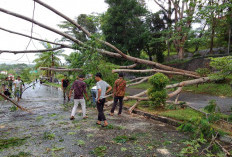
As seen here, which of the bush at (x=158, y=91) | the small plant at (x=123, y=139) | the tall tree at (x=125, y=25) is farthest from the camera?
the tall tree at (x=125, y=25)

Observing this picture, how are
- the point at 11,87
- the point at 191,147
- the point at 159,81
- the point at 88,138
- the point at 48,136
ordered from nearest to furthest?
the point at 191,147
the point at 88,138
the point at 48,136
the point at 159,81
the point at 11,87

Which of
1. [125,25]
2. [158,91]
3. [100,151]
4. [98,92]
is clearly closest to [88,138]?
[100,151]

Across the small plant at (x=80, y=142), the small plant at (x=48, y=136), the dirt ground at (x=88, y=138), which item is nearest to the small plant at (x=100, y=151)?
the dirt ground at (x=88, y=138)

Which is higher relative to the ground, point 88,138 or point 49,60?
point 49,60

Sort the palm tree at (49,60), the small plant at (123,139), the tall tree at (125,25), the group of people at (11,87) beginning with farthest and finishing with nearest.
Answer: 1. the tall tree at (125,25)
2. the palm tree at (49,60)
3. the group of people at (11,87)
4. the small plant at (123,139)

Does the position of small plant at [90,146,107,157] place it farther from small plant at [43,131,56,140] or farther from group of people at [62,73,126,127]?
group of people at [62,73,126,127]

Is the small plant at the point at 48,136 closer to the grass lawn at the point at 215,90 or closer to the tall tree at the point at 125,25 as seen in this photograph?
the grass lawn at the point at 215,90

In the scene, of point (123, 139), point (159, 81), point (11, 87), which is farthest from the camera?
point (11, 87)

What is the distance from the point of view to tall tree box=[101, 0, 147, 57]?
1856 centimetres

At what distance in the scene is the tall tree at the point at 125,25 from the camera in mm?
18562

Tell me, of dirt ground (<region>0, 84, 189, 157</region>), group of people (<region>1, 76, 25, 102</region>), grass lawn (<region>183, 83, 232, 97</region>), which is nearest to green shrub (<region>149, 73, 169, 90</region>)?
dirt ground (<region>0, 84, 189, 157</region>)

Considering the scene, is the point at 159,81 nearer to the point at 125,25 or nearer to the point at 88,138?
the point at 88,138

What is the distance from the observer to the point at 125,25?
63.9 feet

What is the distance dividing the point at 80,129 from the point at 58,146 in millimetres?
1235
